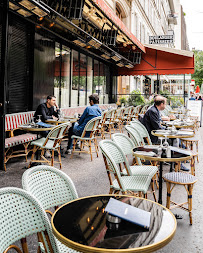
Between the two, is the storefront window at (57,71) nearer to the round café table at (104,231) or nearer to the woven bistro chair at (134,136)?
the woven bistro chair at (134,136)

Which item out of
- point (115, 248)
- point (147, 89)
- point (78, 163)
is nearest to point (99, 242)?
point (115, 248)

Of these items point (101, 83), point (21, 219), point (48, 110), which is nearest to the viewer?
point (21, 219)

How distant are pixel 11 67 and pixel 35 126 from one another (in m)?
2.45

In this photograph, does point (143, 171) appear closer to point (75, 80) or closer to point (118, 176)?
point (118, 176)

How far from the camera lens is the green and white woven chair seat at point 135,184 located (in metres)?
3.14

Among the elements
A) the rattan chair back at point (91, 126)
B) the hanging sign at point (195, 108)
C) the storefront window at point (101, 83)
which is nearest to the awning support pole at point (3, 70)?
the rattan chair back at point (91, 126)

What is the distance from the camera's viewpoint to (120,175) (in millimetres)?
3371

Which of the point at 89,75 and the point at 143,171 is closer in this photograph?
the point at 143,171

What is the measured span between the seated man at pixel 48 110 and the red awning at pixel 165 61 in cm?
912

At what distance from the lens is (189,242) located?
9.52ft

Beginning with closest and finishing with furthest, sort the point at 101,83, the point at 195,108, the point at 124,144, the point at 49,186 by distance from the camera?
1. the point at 49,186
2. the point at 124,144
3. the point at 195,108
4. the point at 101,83

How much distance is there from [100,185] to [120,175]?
1456 mm

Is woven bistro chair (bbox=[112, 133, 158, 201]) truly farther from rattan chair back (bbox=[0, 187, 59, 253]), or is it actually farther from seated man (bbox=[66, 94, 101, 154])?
seated man (bbox=[66, 94, 101, 154])

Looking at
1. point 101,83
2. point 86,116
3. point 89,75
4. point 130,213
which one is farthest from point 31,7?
point 101,83
